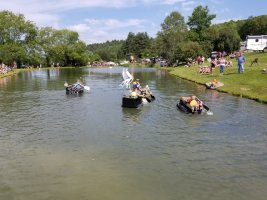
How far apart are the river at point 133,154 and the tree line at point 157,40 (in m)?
75.3

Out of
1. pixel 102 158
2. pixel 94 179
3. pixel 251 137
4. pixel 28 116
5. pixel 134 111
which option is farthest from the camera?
pixel 134 111

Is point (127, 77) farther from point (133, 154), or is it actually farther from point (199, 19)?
point (199, 19)

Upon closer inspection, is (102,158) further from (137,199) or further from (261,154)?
(261,154)

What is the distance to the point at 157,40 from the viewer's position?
127 metres

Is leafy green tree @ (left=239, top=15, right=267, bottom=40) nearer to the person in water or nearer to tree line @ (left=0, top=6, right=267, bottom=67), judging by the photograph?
tree line @ (left=0, top=6, right=267, bottom=67)

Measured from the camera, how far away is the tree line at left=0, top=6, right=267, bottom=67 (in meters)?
105

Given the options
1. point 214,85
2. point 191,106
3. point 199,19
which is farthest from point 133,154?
point 199,19

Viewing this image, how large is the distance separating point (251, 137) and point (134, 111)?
35.1ft

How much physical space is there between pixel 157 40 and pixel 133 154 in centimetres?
11270

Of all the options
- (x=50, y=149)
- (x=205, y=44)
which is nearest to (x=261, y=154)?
(x=50, y=149)

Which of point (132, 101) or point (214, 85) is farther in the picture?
point (214, 85)

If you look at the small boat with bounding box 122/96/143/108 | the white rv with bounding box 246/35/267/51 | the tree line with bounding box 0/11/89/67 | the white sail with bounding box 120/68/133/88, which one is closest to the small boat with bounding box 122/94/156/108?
the small boat with bounding box 122/96/143/108

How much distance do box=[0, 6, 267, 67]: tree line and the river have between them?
75253mm

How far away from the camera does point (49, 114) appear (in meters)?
27.2
